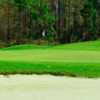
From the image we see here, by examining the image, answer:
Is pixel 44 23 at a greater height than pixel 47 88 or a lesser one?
lesser

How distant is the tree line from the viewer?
64438mm

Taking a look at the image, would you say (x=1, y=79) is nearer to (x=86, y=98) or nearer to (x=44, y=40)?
(x=86, y=98)

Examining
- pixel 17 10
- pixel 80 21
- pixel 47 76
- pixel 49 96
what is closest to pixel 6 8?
pixel 17 10

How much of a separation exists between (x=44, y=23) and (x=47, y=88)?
2022 inches

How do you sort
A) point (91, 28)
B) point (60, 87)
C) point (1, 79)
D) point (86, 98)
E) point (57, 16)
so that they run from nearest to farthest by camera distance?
point (86, 98) < point (60, 87) < point (1, 79) < point (91, 28) < point (57, 16)

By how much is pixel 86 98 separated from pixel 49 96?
3.71ft

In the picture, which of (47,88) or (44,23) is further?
(44,23)

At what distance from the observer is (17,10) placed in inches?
2598

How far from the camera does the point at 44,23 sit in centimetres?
6525

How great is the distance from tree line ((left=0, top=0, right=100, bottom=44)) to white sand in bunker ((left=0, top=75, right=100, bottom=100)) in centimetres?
4740

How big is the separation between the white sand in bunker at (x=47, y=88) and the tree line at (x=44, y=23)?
47.4m

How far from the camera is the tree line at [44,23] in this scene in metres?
64.4

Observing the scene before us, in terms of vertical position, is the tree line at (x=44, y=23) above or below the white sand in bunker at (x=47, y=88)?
below

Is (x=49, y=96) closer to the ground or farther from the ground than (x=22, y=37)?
farther from the ground
